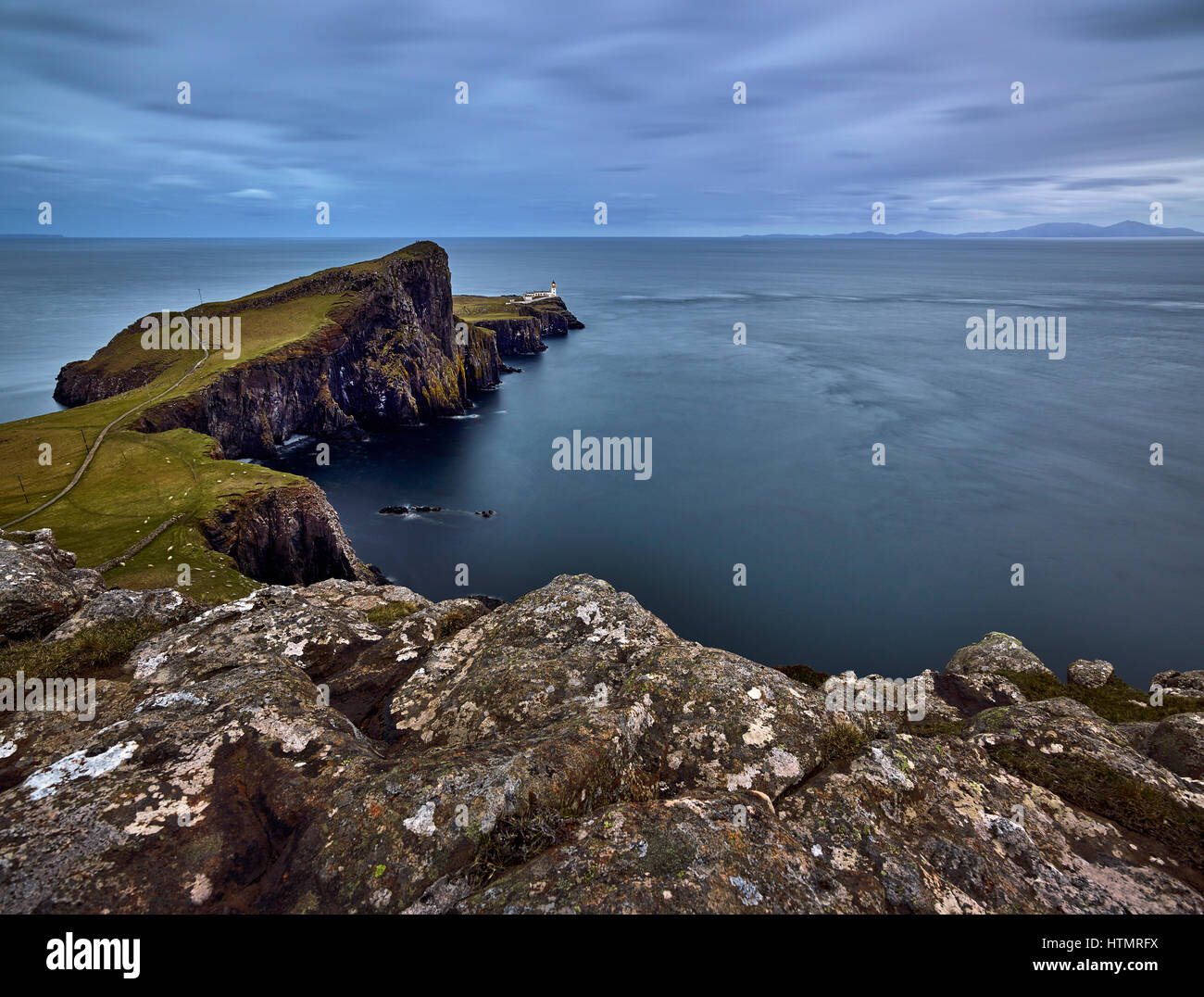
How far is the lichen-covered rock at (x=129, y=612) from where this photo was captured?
63.0 ft

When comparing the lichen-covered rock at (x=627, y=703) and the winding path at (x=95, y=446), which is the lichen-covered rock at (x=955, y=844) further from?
the winding path at (x=95, y=446)

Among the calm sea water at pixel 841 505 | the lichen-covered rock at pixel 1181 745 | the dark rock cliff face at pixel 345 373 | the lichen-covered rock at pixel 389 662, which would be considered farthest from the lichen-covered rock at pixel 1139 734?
the dark rock cliff face at pixel 345 373

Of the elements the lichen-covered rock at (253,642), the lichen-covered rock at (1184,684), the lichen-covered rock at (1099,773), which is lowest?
the lichen-covered rock at (1184,684)

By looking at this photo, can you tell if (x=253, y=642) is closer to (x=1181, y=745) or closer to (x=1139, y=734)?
(x=1181, y=745)

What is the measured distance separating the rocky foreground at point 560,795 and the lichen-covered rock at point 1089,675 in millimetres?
10697

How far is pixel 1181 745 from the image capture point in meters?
15.2

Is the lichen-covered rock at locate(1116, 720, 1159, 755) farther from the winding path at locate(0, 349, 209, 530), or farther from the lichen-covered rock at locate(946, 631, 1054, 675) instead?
the winding path at locate(0, 349, 209, 530)

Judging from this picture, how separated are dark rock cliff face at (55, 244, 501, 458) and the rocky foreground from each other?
86720 mm

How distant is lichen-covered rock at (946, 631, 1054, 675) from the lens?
26.5 m

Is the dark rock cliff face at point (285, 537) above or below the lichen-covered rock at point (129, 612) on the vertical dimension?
below

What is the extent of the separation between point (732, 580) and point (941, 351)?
497 feet

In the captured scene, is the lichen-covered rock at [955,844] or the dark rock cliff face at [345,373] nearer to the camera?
the lichen-covered rock at [955,844]

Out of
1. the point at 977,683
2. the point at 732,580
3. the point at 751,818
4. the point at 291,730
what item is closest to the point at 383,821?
the point at 291,730

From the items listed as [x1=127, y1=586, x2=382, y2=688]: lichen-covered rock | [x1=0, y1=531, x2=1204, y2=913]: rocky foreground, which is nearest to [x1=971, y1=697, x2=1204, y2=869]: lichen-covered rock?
[x1=0, y1=531, x2=1204, y2=913]: rocky foreground
